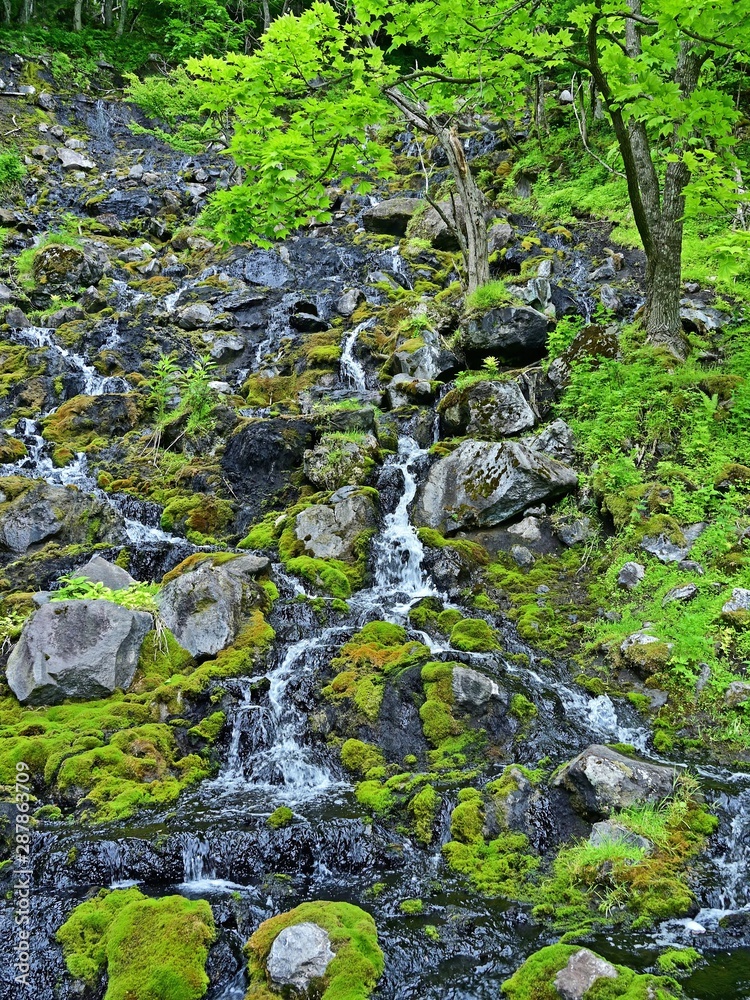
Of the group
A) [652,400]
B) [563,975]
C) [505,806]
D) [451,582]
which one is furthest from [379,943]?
[652,400]

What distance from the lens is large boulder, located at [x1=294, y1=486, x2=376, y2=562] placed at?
10594 mm

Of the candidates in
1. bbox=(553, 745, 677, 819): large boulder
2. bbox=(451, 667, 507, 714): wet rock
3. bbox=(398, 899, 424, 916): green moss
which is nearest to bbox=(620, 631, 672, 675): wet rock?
bbox=(553, 745, 677, 819): large boulder

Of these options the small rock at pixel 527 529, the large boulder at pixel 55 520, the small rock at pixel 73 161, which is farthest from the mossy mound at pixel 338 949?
the small rock at pixel 73 161

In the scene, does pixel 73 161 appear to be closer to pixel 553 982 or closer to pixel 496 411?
pixel 496 411

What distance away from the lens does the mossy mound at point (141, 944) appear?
14.6ft

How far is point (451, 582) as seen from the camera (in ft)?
32.3

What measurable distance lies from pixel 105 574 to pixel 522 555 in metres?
6.27

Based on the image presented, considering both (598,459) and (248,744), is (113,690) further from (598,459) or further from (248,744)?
(598,459)

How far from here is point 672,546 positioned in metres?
8.67

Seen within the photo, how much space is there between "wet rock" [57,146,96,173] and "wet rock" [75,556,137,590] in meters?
24.1

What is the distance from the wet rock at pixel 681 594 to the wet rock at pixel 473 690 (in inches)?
97.9

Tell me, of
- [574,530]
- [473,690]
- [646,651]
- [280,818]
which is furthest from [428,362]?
[280,818]

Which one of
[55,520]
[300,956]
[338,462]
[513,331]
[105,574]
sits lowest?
[55,520]

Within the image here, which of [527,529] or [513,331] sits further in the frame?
[513,331]
